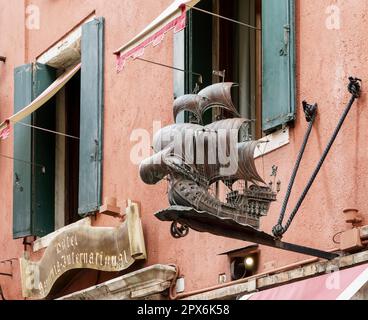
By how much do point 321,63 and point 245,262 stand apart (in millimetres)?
1819

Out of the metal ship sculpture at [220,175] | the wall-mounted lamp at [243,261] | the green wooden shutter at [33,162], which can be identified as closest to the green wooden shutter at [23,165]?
the green wooden shutter at [33,162]

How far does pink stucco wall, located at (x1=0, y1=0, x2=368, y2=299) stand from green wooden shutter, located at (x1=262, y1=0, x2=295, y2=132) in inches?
Answer: 2.8

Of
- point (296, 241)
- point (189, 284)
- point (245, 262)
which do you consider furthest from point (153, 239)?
point (296, 241)

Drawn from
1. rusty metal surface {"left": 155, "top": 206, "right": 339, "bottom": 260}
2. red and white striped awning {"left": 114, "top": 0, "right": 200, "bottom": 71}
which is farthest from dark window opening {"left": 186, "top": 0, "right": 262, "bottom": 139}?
rusty metal surface {"left": 155, "top": 206, "right": 339, "bottom": 260}

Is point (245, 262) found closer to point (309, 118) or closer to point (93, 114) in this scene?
point (309, 118)

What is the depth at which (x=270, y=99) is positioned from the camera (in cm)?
1176

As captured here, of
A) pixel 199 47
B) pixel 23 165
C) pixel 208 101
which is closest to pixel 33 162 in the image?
pixel 23 165

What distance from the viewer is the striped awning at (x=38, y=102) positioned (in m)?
14.8

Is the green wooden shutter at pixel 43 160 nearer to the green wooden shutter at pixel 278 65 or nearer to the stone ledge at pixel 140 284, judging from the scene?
the stone ledge at pixel 140 284

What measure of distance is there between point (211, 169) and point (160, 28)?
136 cm

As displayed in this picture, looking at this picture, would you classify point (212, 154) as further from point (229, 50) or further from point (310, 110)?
point (229, 50)

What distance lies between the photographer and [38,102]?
49.4 ft

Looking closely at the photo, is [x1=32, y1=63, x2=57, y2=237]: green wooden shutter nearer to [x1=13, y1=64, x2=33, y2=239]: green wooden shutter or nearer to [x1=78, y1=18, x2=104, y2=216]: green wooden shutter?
[x1=13, y1=64, x2=33, y2=239]: green wooden shutter
